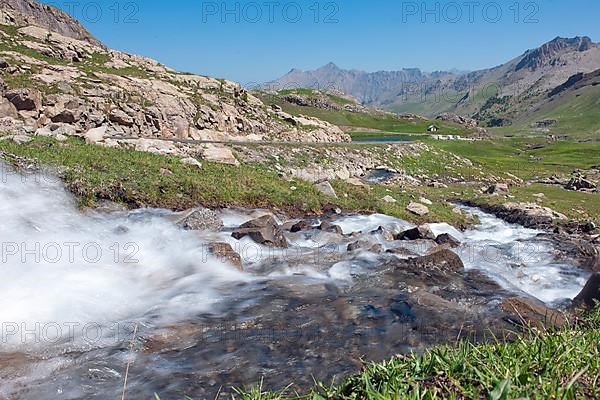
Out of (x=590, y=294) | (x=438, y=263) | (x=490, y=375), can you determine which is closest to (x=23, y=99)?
(x=438, y=263)

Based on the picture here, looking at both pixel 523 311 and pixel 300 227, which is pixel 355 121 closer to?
pixel 300 227

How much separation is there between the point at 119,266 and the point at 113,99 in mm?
30696

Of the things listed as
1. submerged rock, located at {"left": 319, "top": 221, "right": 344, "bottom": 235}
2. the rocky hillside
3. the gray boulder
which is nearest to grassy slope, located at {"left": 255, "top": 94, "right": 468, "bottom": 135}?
the rocky hillside

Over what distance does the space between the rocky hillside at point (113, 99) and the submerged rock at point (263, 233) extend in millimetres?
16359

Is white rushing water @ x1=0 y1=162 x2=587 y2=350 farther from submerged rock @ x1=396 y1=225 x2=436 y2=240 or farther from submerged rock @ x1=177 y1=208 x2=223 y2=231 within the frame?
submerged rock @ x1=396 y1=225 x2=436 y2=240

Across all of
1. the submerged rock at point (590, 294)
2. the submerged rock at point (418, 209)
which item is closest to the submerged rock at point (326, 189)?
the submerged rock at point (418, 209)

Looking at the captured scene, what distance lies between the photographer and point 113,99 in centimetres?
3928

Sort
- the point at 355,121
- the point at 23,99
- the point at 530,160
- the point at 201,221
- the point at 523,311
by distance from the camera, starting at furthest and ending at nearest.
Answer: the point at 355,121
the point at 530,160
the point at 23,99
the point at 201,221
the point at 523,311

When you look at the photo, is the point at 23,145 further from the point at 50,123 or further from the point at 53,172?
the point at 50,123

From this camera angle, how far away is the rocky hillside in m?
32.5

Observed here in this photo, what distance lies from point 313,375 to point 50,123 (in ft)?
106

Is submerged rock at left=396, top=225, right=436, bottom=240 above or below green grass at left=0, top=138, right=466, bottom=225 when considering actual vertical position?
below

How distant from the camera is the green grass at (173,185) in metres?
18.9

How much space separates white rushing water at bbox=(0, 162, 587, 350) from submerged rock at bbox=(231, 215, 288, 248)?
362mm
